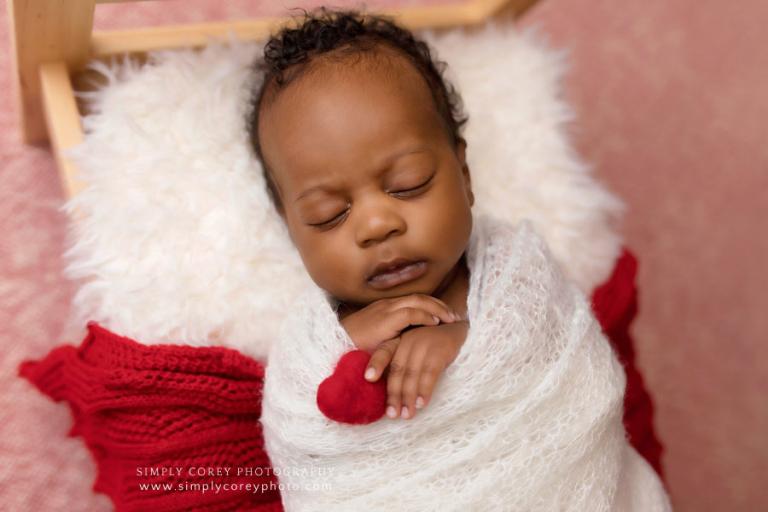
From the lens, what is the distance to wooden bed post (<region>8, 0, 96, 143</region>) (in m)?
0.98

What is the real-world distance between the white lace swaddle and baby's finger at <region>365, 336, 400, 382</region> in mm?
42

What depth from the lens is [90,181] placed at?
103 cm

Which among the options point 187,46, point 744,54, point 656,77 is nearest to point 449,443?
point 187,46

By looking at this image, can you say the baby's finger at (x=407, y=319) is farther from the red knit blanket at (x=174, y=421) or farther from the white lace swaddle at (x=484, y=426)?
the red knit blanket at (x=174, y=421)

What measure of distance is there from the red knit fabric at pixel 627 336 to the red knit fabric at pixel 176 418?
0.45 meters

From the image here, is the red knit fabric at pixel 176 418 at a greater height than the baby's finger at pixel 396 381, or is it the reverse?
the baby's finger at pixel 396 381

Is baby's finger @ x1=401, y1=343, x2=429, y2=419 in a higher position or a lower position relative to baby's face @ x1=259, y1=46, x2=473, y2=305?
lower

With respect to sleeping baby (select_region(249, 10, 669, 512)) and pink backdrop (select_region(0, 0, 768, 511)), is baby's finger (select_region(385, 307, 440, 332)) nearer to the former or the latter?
sleeping baby (select_region(249, 10, 669, 512))

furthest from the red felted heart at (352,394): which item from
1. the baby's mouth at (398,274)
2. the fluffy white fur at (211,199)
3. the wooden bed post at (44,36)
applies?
the wooden bed post at (44,36)

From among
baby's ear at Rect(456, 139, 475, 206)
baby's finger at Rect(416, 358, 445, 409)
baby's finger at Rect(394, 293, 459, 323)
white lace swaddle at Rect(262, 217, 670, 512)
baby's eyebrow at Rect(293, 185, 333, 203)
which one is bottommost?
white lace swaddle at Rect(262, 217, 670, 512)

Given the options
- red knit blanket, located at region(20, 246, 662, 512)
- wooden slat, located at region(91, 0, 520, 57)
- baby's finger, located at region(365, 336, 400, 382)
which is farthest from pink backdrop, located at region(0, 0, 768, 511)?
baby's finger, located at region(365, 336, 400, 382)

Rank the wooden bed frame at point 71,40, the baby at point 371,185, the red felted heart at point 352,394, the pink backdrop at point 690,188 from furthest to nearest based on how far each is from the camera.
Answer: the pink backdrop at point 690,188
the wooden bed frame at point 71,40
the baby at point 371,185
the red felted heart at point 352,394

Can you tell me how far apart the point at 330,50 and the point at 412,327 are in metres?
0.32

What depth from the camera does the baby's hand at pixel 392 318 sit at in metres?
0.87
